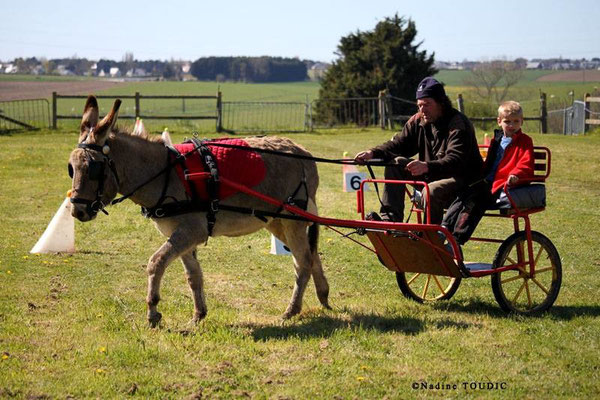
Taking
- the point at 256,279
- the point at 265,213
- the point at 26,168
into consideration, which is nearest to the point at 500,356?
the point at 265,213

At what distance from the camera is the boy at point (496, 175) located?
7660 mm

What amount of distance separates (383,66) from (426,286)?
116 ft

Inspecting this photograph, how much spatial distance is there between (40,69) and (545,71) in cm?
6190

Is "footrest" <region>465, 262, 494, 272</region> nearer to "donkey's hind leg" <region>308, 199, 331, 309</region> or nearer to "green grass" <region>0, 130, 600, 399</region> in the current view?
"green grass" <region>0, 130, 600, 399</region>

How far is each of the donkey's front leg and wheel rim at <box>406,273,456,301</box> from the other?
271 centimetres

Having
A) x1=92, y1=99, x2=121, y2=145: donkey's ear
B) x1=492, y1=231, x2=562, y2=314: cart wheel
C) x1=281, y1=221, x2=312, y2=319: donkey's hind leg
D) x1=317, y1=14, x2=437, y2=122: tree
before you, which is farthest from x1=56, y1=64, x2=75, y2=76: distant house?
x1=492, y1=231, x2=562, y2=314: cart wheel

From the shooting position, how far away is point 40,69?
93312mm

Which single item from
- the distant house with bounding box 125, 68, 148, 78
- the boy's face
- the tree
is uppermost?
the distant house with bounding box 125, 68, 148, 78

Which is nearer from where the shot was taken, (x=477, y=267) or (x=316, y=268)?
(x=477, y=267)

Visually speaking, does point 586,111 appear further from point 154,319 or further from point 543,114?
point 154,319

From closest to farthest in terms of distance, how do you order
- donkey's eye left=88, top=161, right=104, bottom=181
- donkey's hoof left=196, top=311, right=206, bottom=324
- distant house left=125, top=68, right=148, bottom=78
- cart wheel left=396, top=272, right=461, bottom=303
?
1. donkey's eye left=88, top=161, right=104, bottom=181
2. donkey's hoof left=196, top=311, right=206, bottom=324
3. cart wheel left=396, top=272, right=461, bottom=303
4. distant house left=125, top=68, right=148, bottom=78

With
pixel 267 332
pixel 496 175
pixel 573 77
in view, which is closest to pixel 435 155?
pixel 496 175

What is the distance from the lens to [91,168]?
22.9 ft

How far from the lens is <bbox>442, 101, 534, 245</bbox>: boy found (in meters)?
7.66
